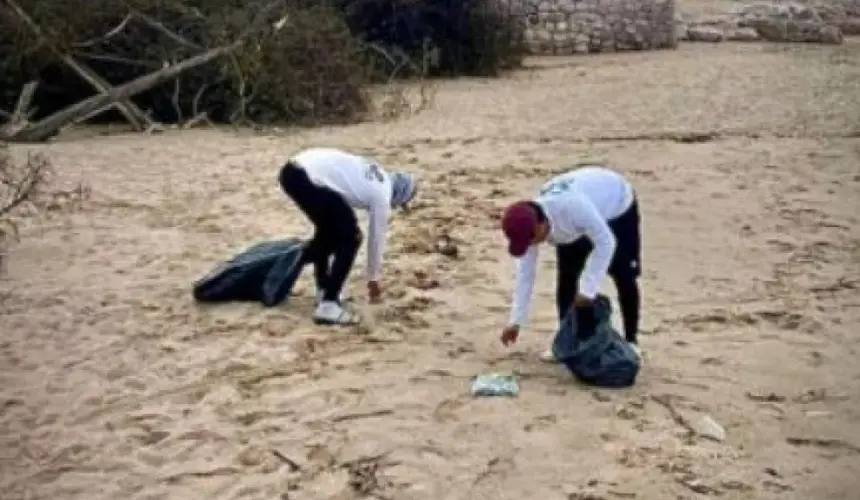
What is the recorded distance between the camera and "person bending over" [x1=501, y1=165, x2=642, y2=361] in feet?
17.5

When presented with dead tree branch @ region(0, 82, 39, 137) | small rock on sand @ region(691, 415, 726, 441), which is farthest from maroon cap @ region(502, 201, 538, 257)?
dead tree branch @ region(0, 82, 39, 137)

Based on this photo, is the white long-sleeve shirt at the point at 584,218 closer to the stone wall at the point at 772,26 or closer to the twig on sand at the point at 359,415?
the twig on sand at the point at 359,415

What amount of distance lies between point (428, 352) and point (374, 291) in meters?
0.76

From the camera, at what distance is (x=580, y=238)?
5578 mm

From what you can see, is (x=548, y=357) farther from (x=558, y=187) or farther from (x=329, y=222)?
(x=329, y=222)

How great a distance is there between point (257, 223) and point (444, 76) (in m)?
11.0

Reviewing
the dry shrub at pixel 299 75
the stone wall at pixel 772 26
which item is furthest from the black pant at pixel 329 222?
the stone wall at pixel 772 26

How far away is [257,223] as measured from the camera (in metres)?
9.12

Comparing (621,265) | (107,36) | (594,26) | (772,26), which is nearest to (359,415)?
(621,265)

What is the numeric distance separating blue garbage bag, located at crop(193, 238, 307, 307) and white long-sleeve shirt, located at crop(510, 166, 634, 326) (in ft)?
5.65

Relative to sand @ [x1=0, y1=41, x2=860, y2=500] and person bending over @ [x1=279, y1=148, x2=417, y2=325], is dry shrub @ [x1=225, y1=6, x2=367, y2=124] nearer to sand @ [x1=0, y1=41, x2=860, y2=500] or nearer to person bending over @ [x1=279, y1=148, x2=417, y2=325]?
sand @ [x1=0, y1=41, x2=860, y2=500]

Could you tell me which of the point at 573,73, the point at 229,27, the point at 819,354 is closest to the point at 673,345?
the point at 819,354

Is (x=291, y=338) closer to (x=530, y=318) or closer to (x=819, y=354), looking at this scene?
(x=530, y=318)

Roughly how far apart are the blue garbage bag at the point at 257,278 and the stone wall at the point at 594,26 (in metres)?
16.3
